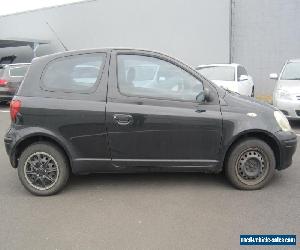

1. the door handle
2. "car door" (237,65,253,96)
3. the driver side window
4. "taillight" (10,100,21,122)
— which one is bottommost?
"car door" (237,65,253,96)

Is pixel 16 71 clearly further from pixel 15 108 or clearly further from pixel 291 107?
pixel 15 108

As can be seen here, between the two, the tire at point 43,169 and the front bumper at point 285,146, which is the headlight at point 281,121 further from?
the tire at point 43,169

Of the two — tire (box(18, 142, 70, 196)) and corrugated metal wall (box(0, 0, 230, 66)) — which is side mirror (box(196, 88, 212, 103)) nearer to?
tire (box(18, 142, 70, 196))

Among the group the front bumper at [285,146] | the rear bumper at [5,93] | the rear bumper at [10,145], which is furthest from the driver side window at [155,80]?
the rear bumper at [5,93]

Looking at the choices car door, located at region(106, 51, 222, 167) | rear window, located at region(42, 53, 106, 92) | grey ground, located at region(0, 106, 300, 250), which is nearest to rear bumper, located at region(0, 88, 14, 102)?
grey ground, located at region(0, 106, 300, 250)

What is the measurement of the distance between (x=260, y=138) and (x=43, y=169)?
2733 millimetres

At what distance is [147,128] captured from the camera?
4.77 m

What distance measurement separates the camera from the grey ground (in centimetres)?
374

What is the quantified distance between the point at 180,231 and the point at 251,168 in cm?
153

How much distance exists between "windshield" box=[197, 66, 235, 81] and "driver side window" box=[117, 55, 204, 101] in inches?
262

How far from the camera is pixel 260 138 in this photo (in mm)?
4938

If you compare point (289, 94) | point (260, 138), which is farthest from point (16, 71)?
point (260, 138)

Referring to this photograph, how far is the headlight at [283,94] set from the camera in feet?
28.9

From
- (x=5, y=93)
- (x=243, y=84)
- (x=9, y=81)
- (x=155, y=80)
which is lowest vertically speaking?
(x=5, y=93)
